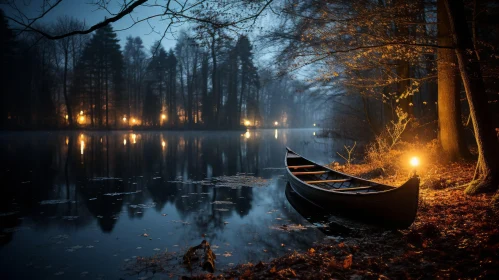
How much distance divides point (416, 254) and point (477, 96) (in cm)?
419

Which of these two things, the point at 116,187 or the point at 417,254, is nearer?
the point at 417,254

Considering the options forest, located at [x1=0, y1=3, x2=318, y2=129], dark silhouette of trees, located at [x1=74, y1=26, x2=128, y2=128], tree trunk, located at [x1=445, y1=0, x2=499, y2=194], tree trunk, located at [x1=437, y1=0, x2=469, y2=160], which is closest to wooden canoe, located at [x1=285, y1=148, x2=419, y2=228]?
tree trunk, located at [x1=445, y1=0, x2=499, y2=194]

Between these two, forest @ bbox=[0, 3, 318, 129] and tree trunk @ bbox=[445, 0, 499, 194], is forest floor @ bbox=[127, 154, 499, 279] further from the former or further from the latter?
forest @ bbox=[0, 3, 318, 129]

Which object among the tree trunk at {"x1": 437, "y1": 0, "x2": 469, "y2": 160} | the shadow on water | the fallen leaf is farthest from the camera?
the tree trunk at {"x1": 437, "y1": 0, "x2": 469, "y2": 160}

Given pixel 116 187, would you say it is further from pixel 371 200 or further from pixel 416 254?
pixel 416 254

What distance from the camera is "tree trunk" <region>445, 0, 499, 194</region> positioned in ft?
22.1

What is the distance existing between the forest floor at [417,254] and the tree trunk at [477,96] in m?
0.56

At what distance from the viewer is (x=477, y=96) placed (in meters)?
6.92

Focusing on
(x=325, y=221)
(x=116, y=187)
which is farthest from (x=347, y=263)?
(x=116, y=187)

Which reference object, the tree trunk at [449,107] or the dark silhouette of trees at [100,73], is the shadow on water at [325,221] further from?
the dark silhouette of trees at [100,73]

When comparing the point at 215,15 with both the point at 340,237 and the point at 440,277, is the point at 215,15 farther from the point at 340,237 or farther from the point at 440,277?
the point at 440,277

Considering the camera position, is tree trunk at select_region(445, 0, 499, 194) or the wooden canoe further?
tree trunk at select_region(445, 0, 499, 194)

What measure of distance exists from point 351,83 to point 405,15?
460 centimetres

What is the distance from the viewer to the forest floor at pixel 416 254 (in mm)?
4027
